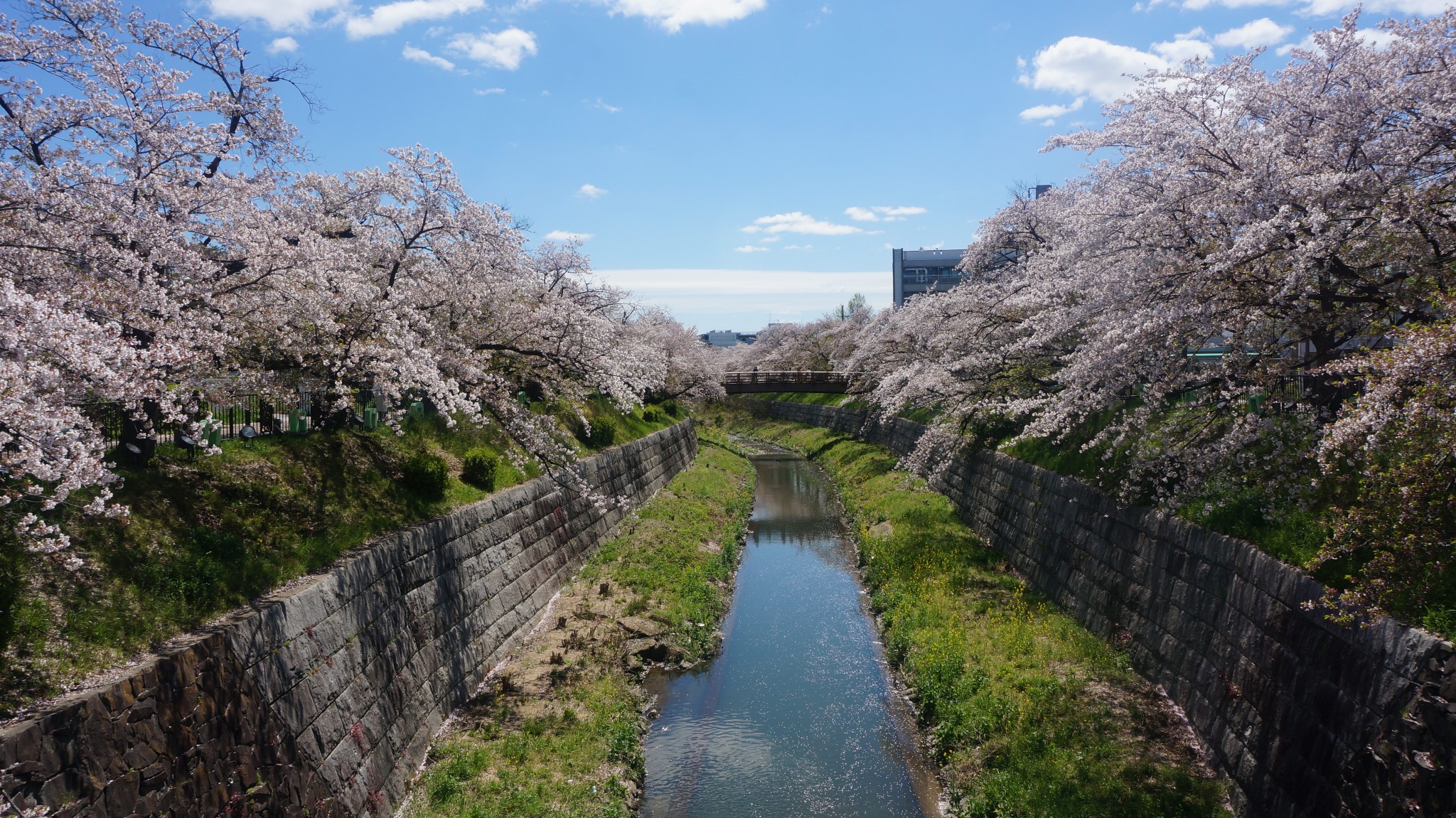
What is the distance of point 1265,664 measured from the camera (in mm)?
7922

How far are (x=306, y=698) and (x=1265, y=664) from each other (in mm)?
9427

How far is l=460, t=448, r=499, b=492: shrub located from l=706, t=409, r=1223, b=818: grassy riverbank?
7857 millimetres

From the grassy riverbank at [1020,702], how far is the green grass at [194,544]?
Answer: 808 cm

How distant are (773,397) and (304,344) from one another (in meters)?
54.9

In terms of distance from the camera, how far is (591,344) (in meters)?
15.5

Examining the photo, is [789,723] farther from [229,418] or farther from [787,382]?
[787,382]

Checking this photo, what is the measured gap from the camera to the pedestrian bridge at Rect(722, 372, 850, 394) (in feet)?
144

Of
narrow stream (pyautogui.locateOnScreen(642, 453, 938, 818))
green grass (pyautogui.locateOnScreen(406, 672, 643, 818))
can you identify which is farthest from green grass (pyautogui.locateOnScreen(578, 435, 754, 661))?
green grass (pyautogui.locateOnScreen(406, 672, 643, 818))

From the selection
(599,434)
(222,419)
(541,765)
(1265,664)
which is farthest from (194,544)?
(599,434)

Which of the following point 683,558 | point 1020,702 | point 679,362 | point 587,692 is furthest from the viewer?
point 679,362

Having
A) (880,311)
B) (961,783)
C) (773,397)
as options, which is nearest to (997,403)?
(961,783)

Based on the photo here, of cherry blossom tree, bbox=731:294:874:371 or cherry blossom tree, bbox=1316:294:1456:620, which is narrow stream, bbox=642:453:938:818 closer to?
cherry blossom tree, bbox=1316:294:1456:620

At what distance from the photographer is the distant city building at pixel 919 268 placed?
9094 centimetres

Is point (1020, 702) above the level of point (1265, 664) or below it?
below
